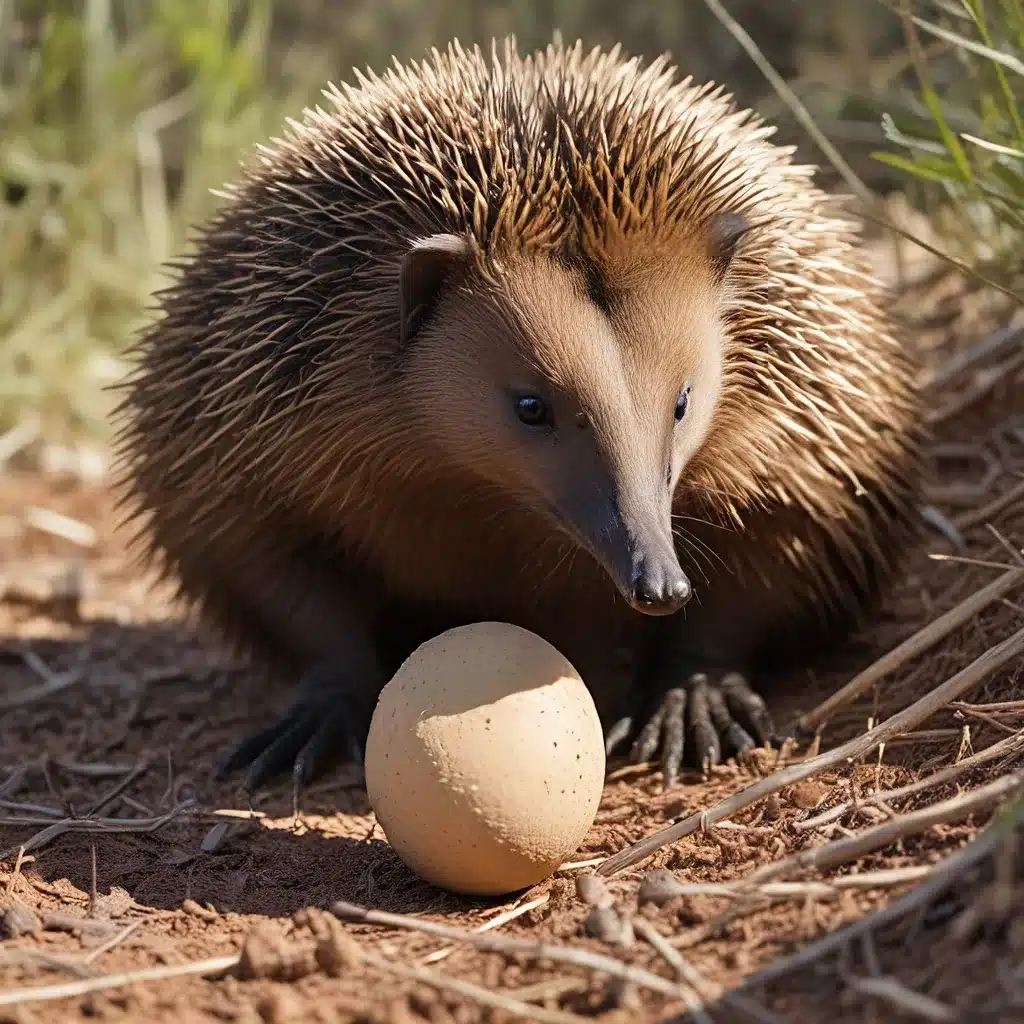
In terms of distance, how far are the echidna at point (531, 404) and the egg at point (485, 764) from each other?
36 centimetres

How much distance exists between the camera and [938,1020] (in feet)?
9.59

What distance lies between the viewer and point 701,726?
199 inches

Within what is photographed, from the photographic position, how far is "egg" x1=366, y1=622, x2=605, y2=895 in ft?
12.7

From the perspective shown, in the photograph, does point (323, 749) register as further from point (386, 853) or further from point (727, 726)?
point (727, 726)

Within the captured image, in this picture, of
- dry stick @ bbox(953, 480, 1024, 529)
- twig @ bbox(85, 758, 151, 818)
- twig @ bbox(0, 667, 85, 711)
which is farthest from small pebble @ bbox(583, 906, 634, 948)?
twig @ bbox(0, 667, 85, 711)

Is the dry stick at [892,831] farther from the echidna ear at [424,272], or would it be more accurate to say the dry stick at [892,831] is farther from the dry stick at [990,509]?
the dry stick at [990,509]

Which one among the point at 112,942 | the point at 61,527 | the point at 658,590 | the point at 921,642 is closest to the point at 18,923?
the point at 112,942

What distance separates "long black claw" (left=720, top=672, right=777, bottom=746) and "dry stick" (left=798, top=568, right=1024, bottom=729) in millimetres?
124

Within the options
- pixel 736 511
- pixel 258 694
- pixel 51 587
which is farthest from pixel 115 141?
pixel 736 511

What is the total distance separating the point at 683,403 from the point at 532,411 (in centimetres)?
42

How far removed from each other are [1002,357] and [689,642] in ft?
7.98

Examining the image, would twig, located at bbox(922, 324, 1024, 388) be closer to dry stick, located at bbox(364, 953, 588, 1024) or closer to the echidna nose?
the echidna nose

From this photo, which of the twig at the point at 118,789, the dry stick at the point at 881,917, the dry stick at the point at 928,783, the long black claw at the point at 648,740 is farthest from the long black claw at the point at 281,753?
the dry stick at the point at 881,917

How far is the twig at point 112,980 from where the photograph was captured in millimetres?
3350
